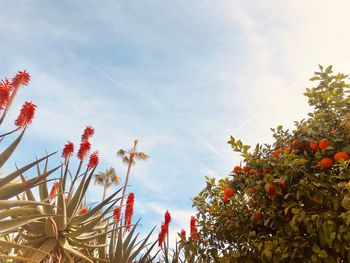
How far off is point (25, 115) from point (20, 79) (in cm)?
40

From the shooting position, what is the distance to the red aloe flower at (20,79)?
3438 mm

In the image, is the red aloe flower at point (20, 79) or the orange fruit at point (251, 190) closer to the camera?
the red aloe flower at point (20, 79)

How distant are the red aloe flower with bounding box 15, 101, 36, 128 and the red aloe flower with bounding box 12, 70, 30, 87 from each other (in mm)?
289

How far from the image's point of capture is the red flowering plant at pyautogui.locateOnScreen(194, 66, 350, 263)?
10.7 feet

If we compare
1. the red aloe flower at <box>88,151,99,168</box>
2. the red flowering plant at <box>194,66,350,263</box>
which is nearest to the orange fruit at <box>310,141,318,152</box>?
the red flowering plant at <box>194,66,350,263</box>

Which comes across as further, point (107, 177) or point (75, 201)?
point (107, 177)

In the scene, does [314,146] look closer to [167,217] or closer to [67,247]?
[67,247]

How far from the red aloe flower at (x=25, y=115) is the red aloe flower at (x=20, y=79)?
0.29m

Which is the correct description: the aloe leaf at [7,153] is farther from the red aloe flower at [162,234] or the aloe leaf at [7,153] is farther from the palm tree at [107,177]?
the palm tree at [107,177]

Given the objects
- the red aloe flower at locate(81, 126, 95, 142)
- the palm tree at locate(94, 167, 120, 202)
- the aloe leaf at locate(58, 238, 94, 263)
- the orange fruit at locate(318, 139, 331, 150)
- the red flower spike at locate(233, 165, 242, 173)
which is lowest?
the aloe leaf at locate(58, 238, 94, 263)

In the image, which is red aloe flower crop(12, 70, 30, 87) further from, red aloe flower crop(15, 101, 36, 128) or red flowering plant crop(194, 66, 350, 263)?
red flowering plant crop(194, 66, 350, 263)

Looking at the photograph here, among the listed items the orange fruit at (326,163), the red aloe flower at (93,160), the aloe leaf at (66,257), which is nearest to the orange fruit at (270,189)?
the orange fruit at (326,163)

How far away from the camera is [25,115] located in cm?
369

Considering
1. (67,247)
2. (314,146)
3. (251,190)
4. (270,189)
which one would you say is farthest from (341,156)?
(67,247)
